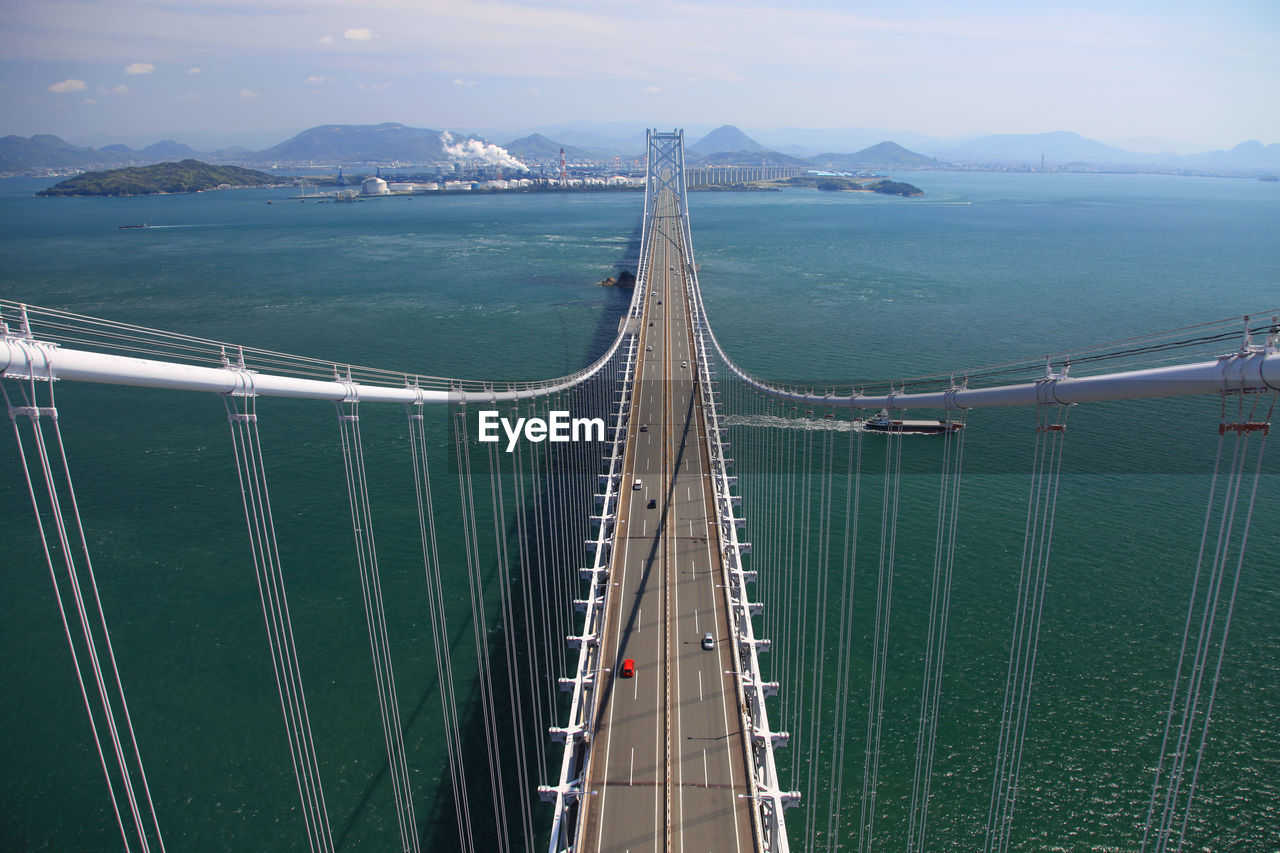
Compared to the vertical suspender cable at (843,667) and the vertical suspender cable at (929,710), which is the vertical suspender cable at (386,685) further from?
the vertical suspender cable at (929,710)

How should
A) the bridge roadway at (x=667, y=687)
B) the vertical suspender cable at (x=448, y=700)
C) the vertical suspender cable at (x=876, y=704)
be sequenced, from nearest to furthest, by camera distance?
the bridge roadway at (x=667, y=687), the vertical suspender cable at (x=448, y=700), the vertical suspender cable at (x=876, y=704)

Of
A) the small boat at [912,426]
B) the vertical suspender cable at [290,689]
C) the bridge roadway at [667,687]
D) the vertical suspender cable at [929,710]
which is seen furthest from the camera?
the small boat at [912,426]

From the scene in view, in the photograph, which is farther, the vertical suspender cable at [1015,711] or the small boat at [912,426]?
the small boat at [912,426]

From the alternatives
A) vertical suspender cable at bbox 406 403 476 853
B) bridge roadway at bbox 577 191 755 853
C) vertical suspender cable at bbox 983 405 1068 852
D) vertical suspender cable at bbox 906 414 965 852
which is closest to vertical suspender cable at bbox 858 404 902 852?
vertical suspender cable at bbox 906 414 965 852

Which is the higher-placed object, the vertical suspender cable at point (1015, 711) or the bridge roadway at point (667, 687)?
the bridge roadway at point (667, 687)

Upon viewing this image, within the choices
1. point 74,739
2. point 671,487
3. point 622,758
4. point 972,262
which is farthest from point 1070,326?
point 74,739

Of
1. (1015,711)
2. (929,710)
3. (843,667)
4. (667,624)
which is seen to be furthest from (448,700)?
(1015,711)

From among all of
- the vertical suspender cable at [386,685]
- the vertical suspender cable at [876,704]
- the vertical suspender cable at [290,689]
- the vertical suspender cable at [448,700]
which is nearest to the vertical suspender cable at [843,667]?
the vertical suspender cable at [876,704]
